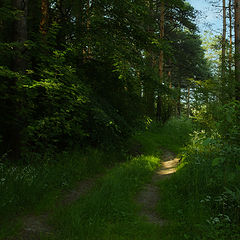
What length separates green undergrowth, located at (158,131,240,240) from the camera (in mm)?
3205

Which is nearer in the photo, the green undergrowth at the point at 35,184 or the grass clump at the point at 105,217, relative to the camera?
the grass clump at the point at 105,217

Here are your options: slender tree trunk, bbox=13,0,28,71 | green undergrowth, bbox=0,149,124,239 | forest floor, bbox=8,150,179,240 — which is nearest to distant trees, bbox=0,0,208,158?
slender tree trunk, bbox=13,0,28,71

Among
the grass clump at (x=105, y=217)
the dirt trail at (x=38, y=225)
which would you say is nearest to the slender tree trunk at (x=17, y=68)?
the dirt trail at (x=38, y=225)

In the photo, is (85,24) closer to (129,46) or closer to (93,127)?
(129,46)

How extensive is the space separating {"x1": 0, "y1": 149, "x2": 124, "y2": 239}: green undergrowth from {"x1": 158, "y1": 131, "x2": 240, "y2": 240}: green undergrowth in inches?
86.2

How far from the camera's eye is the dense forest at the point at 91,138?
11.6ft

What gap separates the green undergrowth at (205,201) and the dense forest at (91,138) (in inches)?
0.8

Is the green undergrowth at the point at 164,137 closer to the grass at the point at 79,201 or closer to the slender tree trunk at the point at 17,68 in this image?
the grass at the point at 79,201

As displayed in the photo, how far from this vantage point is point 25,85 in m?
5.02

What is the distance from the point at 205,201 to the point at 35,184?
10.8ft

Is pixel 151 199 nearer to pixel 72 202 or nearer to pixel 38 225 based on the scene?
pixel 72 202

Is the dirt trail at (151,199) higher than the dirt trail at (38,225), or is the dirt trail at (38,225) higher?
the dirt trail at (38,225)

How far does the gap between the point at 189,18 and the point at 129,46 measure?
14150 mm

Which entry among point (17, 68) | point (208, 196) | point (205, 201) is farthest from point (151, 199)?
point (17, 68)
